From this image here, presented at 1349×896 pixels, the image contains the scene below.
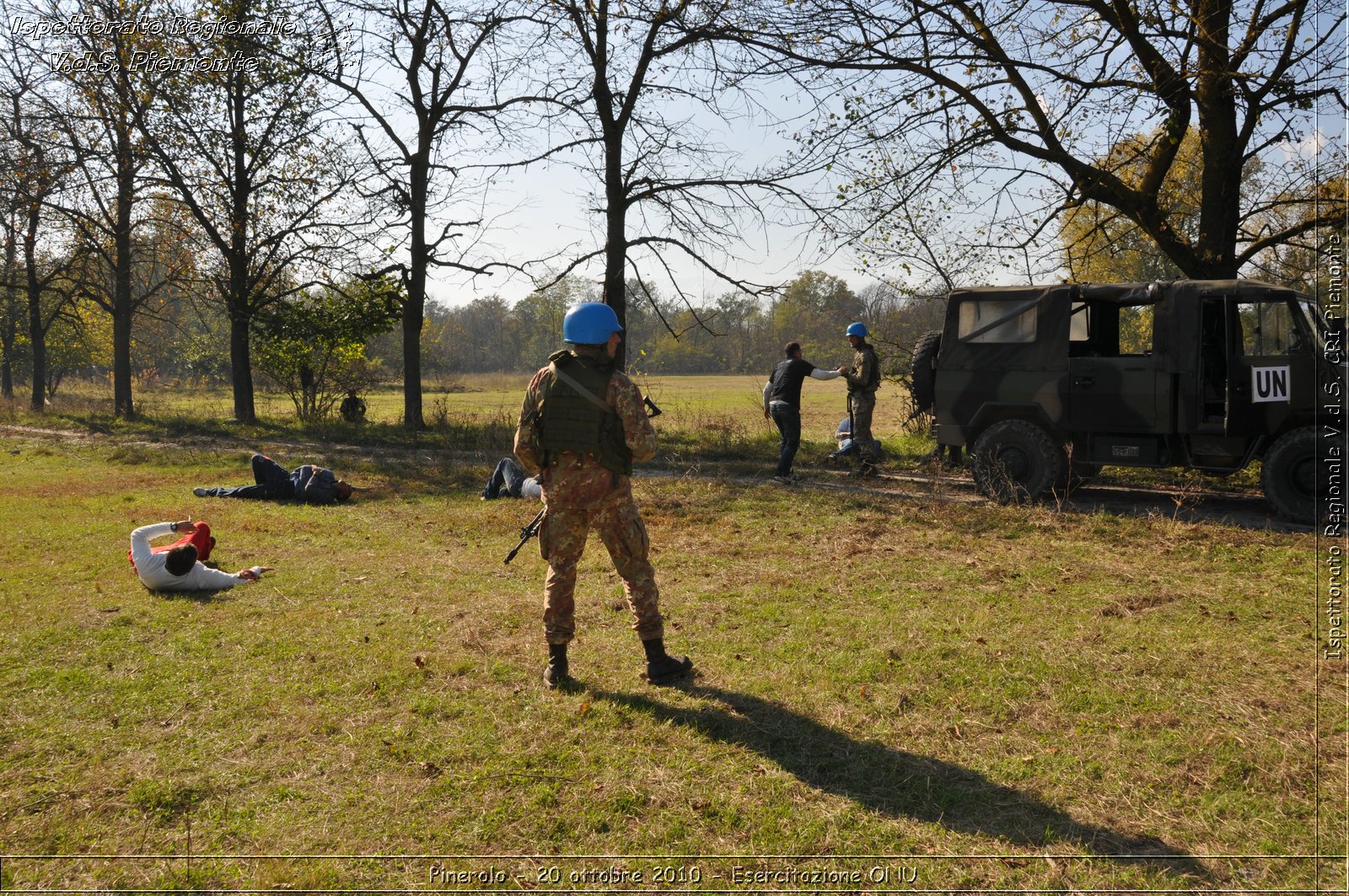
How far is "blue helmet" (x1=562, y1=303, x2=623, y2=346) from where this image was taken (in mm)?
4812

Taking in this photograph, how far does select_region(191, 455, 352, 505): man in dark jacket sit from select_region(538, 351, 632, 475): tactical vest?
742 centimetres

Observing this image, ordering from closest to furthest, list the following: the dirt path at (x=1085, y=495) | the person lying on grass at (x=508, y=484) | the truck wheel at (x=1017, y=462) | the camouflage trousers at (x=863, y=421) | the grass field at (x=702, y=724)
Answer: the grass field at (x=702, y=724) < the dirt path at (x=1085, y=495) < the truck wheel at (x=1017, y=462) < the person lying on grass at (x=508, y=484) < the camouflage trousers at (x=863, y=421)

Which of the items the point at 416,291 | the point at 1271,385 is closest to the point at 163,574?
the point at 1271,385

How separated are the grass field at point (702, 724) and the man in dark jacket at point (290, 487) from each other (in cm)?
277

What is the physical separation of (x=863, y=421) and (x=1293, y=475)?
561cm

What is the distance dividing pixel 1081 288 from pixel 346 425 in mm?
17402

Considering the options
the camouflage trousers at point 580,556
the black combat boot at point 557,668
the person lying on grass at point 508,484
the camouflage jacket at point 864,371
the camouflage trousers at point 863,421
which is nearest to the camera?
the camouflage trousers at point 580,556

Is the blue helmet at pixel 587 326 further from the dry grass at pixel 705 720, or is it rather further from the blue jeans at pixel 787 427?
the blue jeans at pixel 787 427

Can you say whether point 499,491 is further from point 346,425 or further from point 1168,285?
point 346,425

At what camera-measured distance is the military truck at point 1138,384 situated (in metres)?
8.92

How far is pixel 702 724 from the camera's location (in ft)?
14.5

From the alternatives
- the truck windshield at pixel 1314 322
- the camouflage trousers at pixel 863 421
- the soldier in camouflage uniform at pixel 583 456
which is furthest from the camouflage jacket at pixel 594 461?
the camouflage trousers at pixel 863 421

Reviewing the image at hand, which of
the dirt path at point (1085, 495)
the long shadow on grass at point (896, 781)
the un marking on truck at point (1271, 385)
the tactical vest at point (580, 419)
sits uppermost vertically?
the un marking on truck at point (1271, 385)

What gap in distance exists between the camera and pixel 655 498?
11195 millimetres
